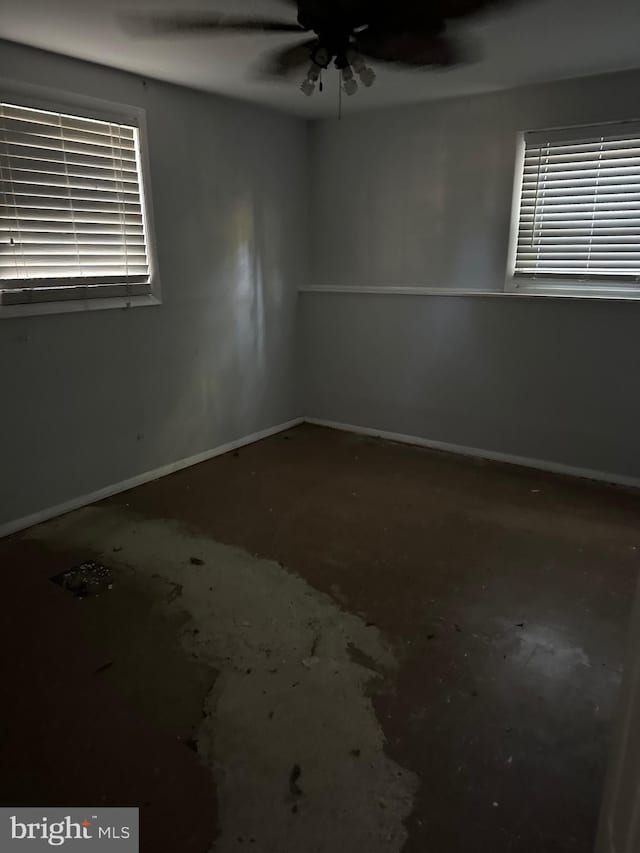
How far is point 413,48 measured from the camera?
293cm

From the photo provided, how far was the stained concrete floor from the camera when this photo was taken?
1.66 meters

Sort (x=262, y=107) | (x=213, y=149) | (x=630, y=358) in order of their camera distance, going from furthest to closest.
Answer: (x=262, y=107) → (x=213, y=149) → (x=630, y=358)

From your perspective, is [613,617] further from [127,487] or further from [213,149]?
[213,149]

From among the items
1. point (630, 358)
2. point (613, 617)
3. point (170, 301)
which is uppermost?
point (170, 301)

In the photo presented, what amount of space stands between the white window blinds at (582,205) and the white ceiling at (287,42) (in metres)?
0.40

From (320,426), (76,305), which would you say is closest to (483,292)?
(320,426)

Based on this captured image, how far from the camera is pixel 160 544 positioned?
3160 mm

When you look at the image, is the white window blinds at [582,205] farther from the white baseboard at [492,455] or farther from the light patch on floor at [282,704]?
the light patch on floor at [282,704]

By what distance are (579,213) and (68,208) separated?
10.4 feet

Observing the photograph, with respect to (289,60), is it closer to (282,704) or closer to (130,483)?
(130,483)

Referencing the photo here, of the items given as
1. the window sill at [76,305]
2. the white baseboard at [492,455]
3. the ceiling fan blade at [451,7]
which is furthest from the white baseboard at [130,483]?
the ceiling fan blade at [451,7]

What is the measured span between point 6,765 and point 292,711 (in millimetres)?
900

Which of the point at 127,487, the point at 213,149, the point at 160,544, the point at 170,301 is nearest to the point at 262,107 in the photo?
the point at 213,149

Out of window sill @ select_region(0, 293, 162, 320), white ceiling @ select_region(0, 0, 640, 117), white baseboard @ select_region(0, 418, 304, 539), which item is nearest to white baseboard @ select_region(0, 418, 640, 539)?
white baseboard @ select_region(0, 418, 304, 539)
